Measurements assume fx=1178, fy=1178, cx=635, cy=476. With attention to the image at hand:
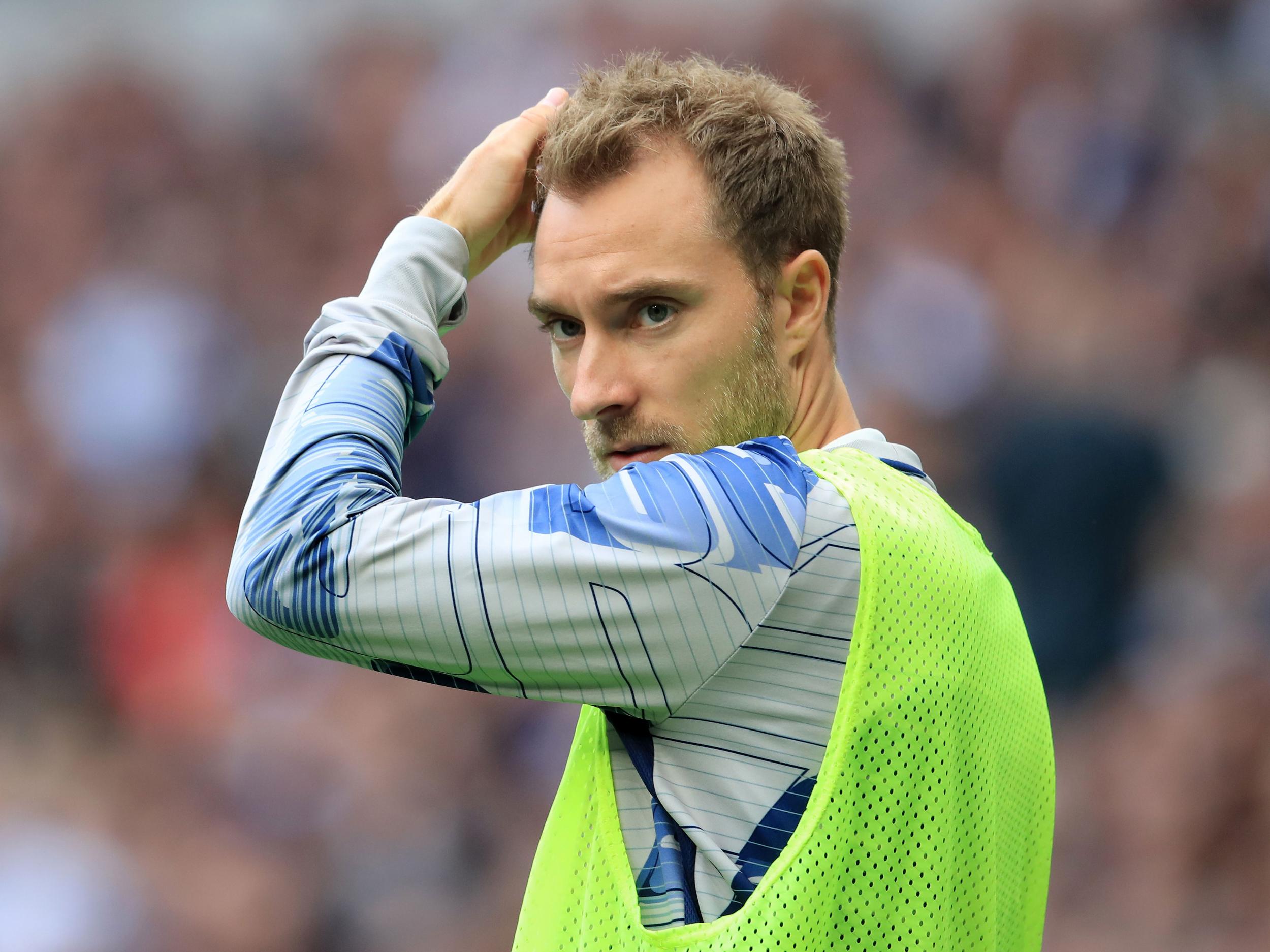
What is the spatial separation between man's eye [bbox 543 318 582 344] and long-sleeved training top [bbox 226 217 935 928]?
1.20ft

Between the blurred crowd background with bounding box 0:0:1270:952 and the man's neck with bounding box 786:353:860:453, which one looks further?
the blurred crowd background with bounding box 0:0:1270:952

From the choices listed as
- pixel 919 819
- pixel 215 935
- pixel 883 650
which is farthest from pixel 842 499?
pixel 215 935

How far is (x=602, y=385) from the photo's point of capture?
1249 millimetres

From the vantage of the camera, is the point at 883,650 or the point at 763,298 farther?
the point at 763,298

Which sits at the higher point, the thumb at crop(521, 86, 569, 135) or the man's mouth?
the thumb at crop(521, 86, 569, 135)

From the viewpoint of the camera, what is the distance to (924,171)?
3.28 metres

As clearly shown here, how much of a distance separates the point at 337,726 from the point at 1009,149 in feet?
7.96

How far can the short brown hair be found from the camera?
4.21ft

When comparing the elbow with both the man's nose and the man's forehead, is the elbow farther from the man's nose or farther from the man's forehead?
the man's forehead

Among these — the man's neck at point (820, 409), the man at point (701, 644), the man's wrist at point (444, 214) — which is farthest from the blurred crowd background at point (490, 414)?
the man at point (701, 644)

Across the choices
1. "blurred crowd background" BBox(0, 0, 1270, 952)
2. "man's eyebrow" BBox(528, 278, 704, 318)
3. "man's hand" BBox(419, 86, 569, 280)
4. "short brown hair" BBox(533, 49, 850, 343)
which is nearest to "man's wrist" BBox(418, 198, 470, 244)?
"man's hand" BBox(419, 86, 569, 280)

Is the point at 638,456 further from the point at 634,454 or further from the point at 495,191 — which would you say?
the point at 495,191

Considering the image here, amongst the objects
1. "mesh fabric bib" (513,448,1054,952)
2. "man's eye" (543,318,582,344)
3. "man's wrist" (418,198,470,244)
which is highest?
"man's wrist" (418,198,470,244)

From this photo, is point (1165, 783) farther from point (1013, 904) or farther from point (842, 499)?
point (842, 499)
